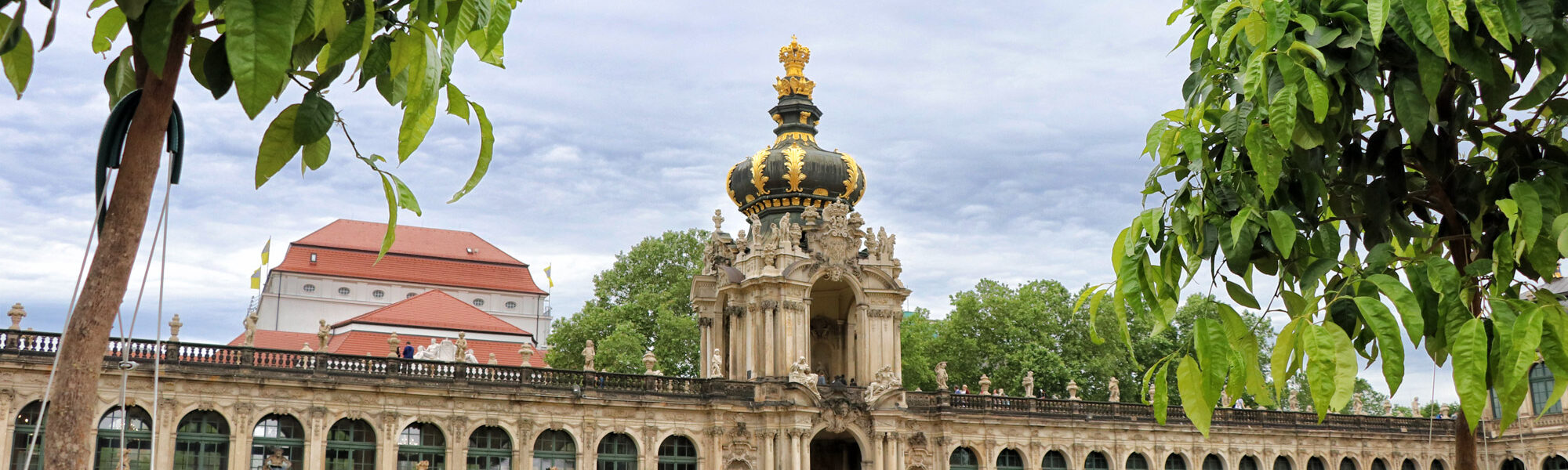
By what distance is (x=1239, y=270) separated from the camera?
19.7 feet

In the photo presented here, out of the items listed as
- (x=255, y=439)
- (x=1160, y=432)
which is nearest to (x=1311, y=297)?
(x=255, y=439)

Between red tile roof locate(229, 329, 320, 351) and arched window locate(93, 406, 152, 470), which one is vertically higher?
red tile roof locate(229, 329, 320, 351)

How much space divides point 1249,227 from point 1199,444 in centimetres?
3446

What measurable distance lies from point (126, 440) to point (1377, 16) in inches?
1021

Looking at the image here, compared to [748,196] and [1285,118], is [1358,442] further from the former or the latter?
[1285,118]

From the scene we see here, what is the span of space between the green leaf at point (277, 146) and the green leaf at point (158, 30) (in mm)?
373

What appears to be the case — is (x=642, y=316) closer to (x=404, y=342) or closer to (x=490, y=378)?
(x=404, y=342)

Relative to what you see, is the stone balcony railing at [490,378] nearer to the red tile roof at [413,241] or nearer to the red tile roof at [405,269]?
the red tile roof at [405,269]

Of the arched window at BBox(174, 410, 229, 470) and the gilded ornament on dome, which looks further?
the gilded ornament on dome

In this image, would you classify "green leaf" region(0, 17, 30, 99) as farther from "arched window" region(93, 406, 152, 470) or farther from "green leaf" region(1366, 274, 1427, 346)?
"arched window" region(93, 406, 152, 470)

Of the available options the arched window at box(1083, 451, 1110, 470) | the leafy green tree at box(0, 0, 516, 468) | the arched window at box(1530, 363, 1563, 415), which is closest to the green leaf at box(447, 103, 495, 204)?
the leafy green tree at box(0, 0, 516, 468)

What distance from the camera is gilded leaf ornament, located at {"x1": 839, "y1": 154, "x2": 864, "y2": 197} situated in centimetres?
3584

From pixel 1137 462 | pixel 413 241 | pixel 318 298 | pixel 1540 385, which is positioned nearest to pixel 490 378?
pixel 1137 462

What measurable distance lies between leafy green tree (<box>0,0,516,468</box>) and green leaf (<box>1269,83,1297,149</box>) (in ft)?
11.0
